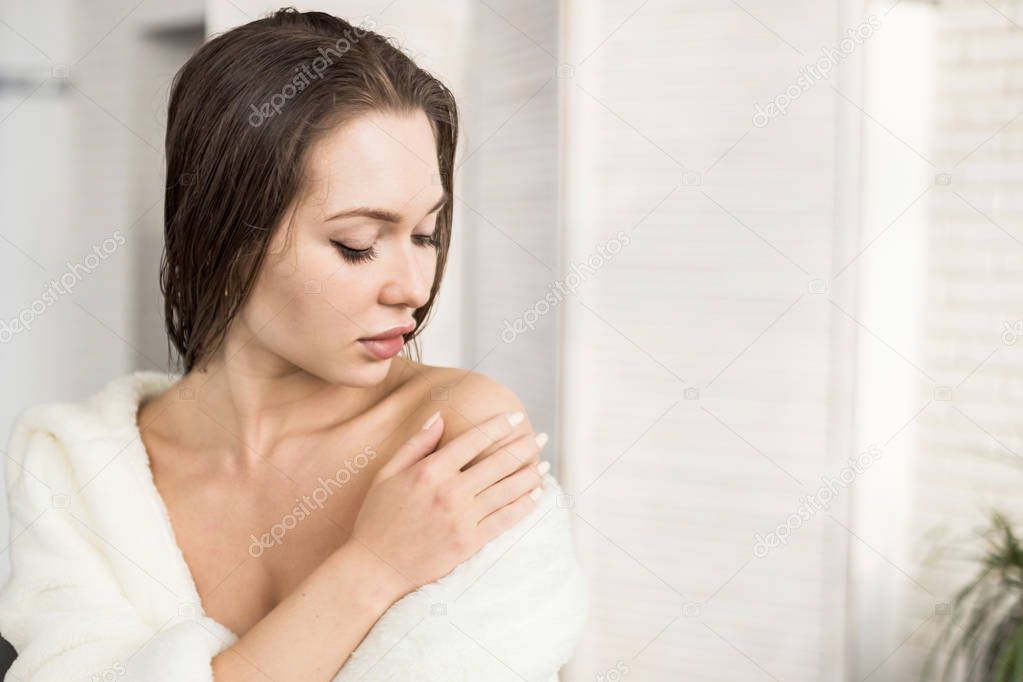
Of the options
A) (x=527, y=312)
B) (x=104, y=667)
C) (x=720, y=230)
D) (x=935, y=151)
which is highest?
(x=935, y=151)

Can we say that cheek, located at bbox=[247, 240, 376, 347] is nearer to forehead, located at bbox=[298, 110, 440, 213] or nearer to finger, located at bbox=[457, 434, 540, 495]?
forehead, located at bbox=[298, 110, 440, 213]

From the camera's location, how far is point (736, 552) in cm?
178

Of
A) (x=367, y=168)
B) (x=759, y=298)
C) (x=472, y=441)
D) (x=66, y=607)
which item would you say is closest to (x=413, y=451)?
(x=472, y=441)

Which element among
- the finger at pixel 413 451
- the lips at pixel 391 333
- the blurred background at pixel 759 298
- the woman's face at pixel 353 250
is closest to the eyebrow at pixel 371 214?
the woman's face at pixel 353 250

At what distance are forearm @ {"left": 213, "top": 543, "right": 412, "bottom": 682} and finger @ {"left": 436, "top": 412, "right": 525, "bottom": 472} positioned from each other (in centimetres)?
13

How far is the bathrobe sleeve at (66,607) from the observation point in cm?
95

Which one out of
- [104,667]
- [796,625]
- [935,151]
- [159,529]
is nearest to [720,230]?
[935,151]

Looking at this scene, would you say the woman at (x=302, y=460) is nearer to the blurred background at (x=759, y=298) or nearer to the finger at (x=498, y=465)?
the finger at (x=498, y=465)

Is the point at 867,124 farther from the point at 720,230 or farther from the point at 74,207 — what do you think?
the point at 74,207

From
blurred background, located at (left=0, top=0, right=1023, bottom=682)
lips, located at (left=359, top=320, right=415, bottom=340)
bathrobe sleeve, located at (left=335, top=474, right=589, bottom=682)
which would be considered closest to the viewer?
bathrobe sleeve, located at (left=335, top=474, right=589, bottom=682)

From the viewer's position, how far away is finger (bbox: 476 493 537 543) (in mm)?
968

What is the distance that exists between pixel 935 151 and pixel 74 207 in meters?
1.93

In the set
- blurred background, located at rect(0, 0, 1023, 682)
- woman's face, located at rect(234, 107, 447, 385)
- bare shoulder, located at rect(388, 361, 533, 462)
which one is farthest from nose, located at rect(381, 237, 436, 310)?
blurred background, located at rect(0, 0, 1023, 682)

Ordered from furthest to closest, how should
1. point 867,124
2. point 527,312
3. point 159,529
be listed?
point 527,312 → point 867,124 → point 159,529
